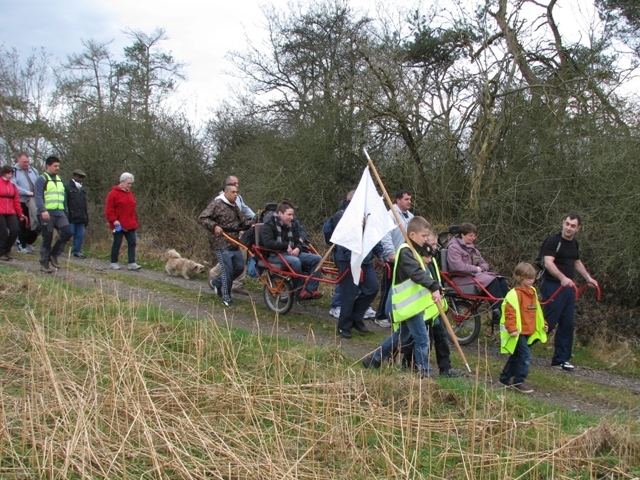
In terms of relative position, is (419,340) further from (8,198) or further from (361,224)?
(8,198)

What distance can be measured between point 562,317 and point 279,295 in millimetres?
3954

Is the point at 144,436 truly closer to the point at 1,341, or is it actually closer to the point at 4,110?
the point at 1,341

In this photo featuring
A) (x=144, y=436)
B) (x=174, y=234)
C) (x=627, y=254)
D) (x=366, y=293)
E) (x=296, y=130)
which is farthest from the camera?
(x=174, y=234)

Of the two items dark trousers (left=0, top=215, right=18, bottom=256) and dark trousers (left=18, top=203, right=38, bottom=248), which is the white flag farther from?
dark trousers (left=18, top=203, right=38, bottom=248)

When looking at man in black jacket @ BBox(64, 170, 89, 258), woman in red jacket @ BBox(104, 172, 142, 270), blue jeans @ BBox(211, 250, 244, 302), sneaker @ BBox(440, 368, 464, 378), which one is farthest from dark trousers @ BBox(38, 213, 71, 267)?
sneaker @ BBox(440, 368, 464, 378)

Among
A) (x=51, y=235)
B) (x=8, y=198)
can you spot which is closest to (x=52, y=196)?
(x=51, y=235)

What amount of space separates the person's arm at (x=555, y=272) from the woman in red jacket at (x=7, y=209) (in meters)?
9.15

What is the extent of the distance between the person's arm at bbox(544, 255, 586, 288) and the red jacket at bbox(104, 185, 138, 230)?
787 cm

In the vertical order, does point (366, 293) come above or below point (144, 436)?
above

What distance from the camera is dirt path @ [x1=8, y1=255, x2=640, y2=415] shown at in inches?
245

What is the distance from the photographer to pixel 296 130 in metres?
15.3

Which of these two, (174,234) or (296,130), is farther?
(174,234)

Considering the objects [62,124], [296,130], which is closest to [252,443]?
[296,130]

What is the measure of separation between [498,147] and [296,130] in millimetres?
5537
